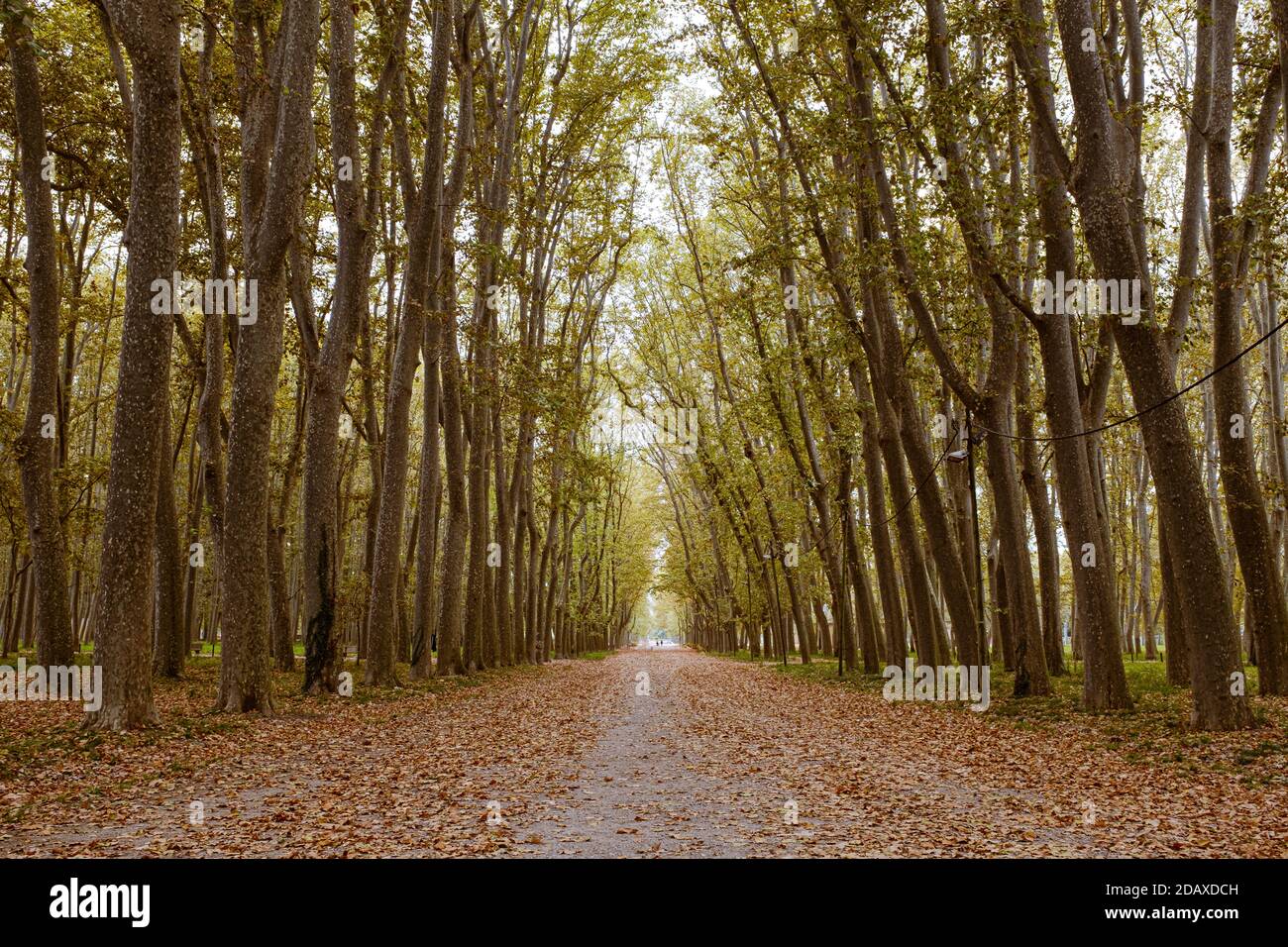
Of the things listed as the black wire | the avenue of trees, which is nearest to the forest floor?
the avenue of trees

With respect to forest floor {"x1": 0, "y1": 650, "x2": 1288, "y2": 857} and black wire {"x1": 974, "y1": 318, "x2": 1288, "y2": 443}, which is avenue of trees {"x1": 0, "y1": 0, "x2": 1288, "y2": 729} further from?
forest floor {"x1": 0, "y1": 650, "x2": 1288, "y2": 857}

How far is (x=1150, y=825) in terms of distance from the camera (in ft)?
19.6

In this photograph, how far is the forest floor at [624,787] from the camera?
548 cm

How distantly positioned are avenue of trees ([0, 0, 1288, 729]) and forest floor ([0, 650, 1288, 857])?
1.24 m

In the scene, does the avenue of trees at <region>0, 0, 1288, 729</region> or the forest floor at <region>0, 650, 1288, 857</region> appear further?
the avenue of trees at <region>0, 0, 1288, 729</region>

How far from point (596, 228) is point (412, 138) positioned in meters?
7.98

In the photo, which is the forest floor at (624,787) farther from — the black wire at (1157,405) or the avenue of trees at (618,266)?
the black wire at (1157,405)

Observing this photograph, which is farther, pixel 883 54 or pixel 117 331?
pixel 117 331

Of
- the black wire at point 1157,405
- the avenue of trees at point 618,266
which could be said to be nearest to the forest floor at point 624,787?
the avenue of trees at point 618,266

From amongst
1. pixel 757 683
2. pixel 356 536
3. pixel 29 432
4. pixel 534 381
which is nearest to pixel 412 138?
pixel 534 381

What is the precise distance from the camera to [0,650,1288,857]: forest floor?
548 cm

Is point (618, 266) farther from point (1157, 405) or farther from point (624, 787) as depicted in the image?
point (624, 787)

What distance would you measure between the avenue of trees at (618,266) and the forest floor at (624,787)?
124cm
